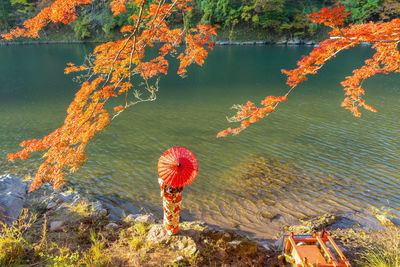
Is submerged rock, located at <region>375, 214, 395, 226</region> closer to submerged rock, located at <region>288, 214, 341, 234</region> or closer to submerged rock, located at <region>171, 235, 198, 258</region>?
submerged rock, located at <region>288, 214, 341, 234</region>

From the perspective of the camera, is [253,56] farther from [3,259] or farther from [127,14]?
[3,259]

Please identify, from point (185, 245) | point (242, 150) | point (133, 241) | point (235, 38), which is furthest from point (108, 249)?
point (235, 38)

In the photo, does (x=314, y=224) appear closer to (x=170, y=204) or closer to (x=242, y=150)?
(x=170, y=204)

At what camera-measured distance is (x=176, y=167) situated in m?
2.80

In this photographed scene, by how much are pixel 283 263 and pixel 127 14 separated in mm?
35279

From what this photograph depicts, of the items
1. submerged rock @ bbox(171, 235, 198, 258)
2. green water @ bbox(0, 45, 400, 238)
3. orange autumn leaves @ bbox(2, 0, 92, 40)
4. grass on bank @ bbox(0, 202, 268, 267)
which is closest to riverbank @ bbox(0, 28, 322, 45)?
green water @ bbox(0, 45, 400, 238)

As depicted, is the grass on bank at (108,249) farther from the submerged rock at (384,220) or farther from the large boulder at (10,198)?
the submerged rock at (384,220)

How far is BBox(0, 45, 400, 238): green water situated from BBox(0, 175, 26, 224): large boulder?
110 centimetres

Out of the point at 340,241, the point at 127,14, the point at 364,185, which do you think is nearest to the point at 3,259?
the point at 340,241

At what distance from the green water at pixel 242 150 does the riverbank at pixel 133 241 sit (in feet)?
1.83

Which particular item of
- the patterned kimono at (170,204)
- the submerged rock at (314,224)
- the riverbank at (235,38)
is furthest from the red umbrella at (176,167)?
the riverbank at (235,38)

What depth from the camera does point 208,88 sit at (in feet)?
46.0

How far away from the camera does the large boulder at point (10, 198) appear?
4129mm

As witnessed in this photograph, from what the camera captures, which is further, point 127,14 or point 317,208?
point 127,14
